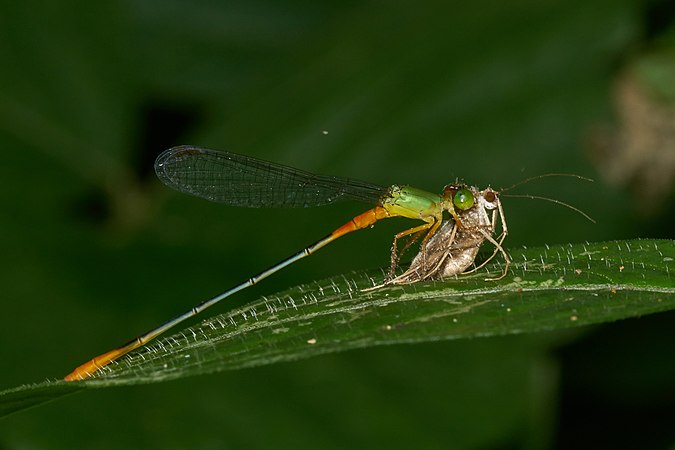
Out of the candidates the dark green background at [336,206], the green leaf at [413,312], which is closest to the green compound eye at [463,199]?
the green leaf at [413,312]

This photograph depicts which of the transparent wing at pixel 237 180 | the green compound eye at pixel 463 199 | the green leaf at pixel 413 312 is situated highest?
the transparent wing at pixel 237 180

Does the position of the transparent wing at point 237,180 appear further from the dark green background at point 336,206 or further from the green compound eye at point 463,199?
the green compound eye at point 463,199

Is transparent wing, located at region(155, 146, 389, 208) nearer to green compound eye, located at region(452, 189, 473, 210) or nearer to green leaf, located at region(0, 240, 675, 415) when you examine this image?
green compound eye, located at region(452, 189, 473, 210)

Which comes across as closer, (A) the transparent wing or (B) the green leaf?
(B) the green leaf

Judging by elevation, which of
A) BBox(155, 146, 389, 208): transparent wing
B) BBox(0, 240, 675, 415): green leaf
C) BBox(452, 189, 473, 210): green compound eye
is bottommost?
BBox(0, 240, 675, 415): green leaf

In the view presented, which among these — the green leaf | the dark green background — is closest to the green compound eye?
the green leaf

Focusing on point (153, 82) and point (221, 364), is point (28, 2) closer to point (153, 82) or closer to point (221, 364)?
point (153, 82)

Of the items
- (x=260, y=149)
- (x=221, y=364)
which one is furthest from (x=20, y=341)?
(x=221, y=364)
